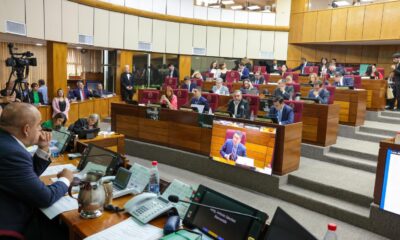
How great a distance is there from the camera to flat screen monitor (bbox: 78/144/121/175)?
2.90 meters

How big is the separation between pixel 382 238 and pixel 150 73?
32.8 ft

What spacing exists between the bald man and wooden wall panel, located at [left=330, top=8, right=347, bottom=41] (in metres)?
12.8

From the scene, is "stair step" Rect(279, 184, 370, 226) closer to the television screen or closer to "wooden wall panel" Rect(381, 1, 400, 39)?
the television screen

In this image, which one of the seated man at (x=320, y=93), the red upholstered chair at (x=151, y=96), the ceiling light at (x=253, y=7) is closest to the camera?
the seated man at (x=320, y=93)

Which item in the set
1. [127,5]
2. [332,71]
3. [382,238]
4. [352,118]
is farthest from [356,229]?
[127,5]

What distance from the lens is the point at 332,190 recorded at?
Result: 181 inches

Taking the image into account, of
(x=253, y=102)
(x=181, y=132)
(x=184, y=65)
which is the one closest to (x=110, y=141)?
(x=181, y=132)

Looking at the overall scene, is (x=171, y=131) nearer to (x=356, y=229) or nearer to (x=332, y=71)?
(x=356, y=229)

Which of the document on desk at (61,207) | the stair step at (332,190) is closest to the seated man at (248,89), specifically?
the stair step at (332,190)

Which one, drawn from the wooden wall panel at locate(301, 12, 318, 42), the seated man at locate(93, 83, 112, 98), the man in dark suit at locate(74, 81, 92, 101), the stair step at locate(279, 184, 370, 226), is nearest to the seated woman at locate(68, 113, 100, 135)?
the stair step at locate(279, 184, 370, 226)


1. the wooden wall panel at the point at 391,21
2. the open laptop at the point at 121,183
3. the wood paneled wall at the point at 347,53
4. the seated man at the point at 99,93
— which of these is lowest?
the open laptop at the point at 121,183

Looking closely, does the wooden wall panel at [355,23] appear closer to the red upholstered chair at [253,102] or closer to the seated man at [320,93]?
the seated man at [320,93]

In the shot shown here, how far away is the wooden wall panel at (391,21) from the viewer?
1124 cm

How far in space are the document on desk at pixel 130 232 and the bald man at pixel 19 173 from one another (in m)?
0.40
